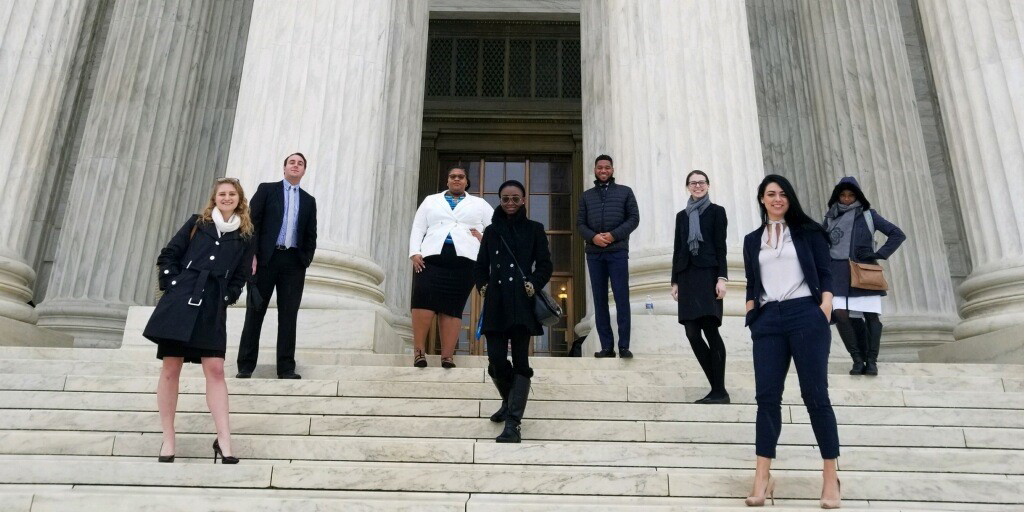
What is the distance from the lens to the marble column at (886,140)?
40.7 feet

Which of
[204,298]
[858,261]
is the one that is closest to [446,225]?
[204,298]

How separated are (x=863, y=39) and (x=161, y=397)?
14253mm

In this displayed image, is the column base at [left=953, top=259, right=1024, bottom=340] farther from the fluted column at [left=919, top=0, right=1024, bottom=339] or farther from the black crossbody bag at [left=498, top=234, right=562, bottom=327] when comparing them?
the black crossbody bag at [left=498, top=234, right=562, bottom=327]

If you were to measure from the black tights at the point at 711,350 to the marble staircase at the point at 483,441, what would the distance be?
0.86ft

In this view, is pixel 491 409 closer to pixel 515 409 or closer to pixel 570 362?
pixel 515 409

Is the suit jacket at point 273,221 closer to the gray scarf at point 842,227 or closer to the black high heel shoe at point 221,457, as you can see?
the black high heel shoe at point 221,457

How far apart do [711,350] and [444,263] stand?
275 centimetres

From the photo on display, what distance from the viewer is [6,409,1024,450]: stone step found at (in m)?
5.39

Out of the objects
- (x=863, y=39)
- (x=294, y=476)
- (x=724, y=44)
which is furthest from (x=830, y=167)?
(x=294, y=476)

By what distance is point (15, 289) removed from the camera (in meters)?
8.79

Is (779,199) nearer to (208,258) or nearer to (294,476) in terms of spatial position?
(294,476)

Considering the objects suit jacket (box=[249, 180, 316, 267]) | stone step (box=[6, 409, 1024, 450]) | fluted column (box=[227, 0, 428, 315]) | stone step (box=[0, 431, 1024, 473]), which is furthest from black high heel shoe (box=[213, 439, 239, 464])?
fluted column (box=[227, 0, 428, 315])

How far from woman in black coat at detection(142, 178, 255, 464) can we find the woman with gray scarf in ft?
18.9

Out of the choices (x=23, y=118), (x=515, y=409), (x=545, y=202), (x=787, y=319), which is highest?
(x=545, y=202)
